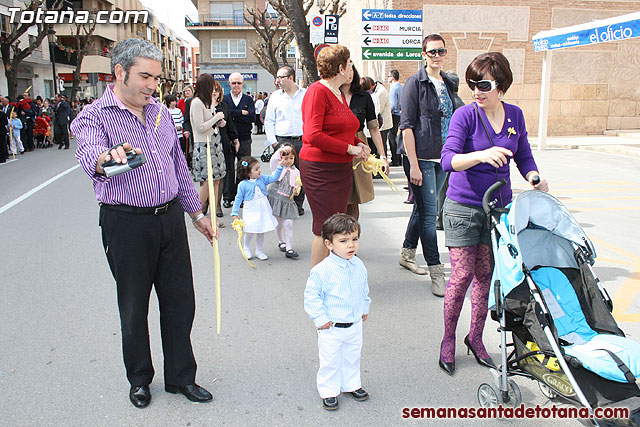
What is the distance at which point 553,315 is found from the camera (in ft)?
9.49

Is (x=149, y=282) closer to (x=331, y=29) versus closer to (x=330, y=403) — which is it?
(x=330, y=403)

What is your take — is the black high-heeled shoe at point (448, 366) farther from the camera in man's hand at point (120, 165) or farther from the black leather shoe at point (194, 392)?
the camera in man's hand at point (120, 165)

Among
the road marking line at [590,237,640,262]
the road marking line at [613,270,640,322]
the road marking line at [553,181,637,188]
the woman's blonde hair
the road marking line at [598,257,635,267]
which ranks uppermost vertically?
the woman's blonde hair

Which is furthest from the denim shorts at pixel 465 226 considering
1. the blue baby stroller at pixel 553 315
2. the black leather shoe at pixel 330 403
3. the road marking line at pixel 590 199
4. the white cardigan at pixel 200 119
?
the road marking line at pixel 590 199

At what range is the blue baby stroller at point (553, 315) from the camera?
2498 mm

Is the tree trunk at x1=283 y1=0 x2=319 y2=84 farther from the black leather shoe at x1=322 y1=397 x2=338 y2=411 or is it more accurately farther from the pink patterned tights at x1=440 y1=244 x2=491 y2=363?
the black leather shoe at x1=322 y1=397 x2=338 y2=411

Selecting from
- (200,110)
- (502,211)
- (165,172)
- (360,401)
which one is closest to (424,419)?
(360,401)

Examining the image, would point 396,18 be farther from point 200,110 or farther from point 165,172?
point 165,172

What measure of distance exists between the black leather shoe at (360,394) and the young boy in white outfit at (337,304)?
14cm

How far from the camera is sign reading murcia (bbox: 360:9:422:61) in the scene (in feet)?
43.7

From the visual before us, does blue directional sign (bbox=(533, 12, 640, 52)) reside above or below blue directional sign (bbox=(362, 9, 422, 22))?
below

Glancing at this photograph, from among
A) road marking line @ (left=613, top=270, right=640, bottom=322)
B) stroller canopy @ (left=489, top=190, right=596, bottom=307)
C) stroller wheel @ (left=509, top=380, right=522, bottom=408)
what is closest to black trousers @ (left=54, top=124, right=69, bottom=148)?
road marking line @ (left=613, top=270, right=640, bottom=322)

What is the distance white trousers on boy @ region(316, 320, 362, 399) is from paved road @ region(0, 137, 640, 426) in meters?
0.13

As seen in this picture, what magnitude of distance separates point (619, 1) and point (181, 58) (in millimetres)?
107481
